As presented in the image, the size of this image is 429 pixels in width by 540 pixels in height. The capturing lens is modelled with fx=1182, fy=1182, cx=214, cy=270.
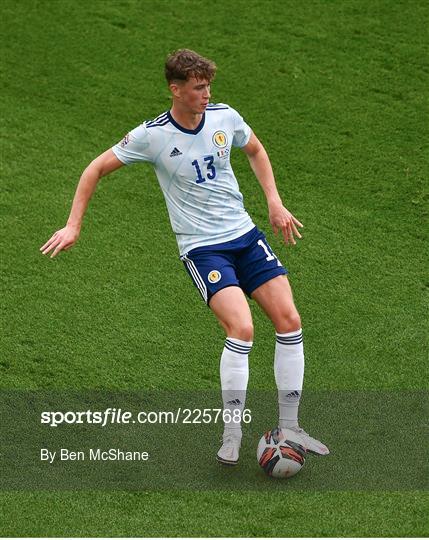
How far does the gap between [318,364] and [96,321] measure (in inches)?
61.5

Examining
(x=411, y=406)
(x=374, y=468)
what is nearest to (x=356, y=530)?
(x=374, y=468)

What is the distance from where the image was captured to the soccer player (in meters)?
6.52

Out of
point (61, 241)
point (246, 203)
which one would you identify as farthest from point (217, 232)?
point (246, 203)

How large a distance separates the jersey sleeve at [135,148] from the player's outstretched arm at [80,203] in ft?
0.14

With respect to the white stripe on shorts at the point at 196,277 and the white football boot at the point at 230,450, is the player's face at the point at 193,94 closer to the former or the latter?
the white stripe on shorts at the point at 196,277

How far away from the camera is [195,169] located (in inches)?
262

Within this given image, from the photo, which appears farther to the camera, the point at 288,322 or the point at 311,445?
the point at 311,445

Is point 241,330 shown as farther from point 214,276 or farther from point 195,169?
point 195,169

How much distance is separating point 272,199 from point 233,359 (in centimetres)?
104

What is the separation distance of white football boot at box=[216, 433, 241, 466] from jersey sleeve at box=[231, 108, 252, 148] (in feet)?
5.54

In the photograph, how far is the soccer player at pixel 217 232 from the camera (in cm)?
652

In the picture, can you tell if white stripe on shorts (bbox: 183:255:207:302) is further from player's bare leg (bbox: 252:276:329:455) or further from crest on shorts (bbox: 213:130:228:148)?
crest on shorts (bbox: 213:130:228:148)

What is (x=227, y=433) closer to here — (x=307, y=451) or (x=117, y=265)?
(x=307, y=451)

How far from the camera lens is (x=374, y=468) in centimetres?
671
